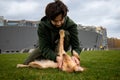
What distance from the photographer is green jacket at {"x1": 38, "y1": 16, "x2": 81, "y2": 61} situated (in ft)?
17.4

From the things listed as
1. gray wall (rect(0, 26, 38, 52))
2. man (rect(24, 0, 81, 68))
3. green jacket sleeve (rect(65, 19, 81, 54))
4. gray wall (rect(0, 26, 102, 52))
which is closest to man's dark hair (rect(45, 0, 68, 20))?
man (rect(24, 0, 81, 68))

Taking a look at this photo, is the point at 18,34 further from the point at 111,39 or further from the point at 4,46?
the point at 111,39

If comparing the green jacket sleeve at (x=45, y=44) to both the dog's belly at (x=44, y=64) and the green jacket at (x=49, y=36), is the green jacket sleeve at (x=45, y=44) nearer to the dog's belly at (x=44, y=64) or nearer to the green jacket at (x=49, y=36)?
the green jacket at (x=49, y=36)

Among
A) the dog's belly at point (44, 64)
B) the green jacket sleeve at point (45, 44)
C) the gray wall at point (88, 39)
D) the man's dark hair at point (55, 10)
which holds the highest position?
the man's dark hair at point (55, 10)

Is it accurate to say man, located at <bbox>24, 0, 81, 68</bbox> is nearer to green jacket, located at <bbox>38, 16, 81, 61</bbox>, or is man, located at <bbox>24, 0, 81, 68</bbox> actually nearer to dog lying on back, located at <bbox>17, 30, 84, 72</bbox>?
green jacket, located at <bbox>38, 16, 81, 61</bbox>

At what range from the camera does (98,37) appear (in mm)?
77938

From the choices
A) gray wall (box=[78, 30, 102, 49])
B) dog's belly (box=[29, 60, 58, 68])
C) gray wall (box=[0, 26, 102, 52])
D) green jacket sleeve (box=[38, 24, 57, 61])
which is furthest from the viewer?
gray wall (box=[78, 30, 102, 49])

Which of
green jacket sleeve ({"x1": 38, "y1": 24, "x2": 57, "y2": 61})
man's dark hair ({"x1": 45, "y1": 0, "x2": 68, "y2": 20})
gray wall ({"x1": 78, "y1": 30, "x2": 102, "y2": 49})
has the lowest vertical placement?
gray wall ({"x1": 78, "y1": 30, "x2": 102, "y2": 49})

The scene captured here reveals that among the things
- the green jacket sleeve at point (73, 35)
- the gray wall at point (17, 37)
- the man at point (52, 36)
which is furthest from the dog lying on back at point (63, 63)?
the gray wall at point (17, 37)

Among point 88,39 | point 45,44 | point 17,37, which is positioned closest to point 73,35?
point 45,44

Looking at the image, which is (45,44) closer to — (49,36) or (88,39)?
(49,36)

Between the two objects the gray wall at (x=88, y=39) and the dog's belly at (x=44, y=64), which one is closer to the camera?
the dog's belly at (x=44, y=64)

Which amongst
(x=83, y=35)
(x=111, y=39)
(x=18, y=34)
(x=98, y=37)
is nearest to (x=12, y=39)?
(x=18, y=34)

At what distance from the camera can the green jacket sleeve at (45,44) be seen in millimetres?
5270
